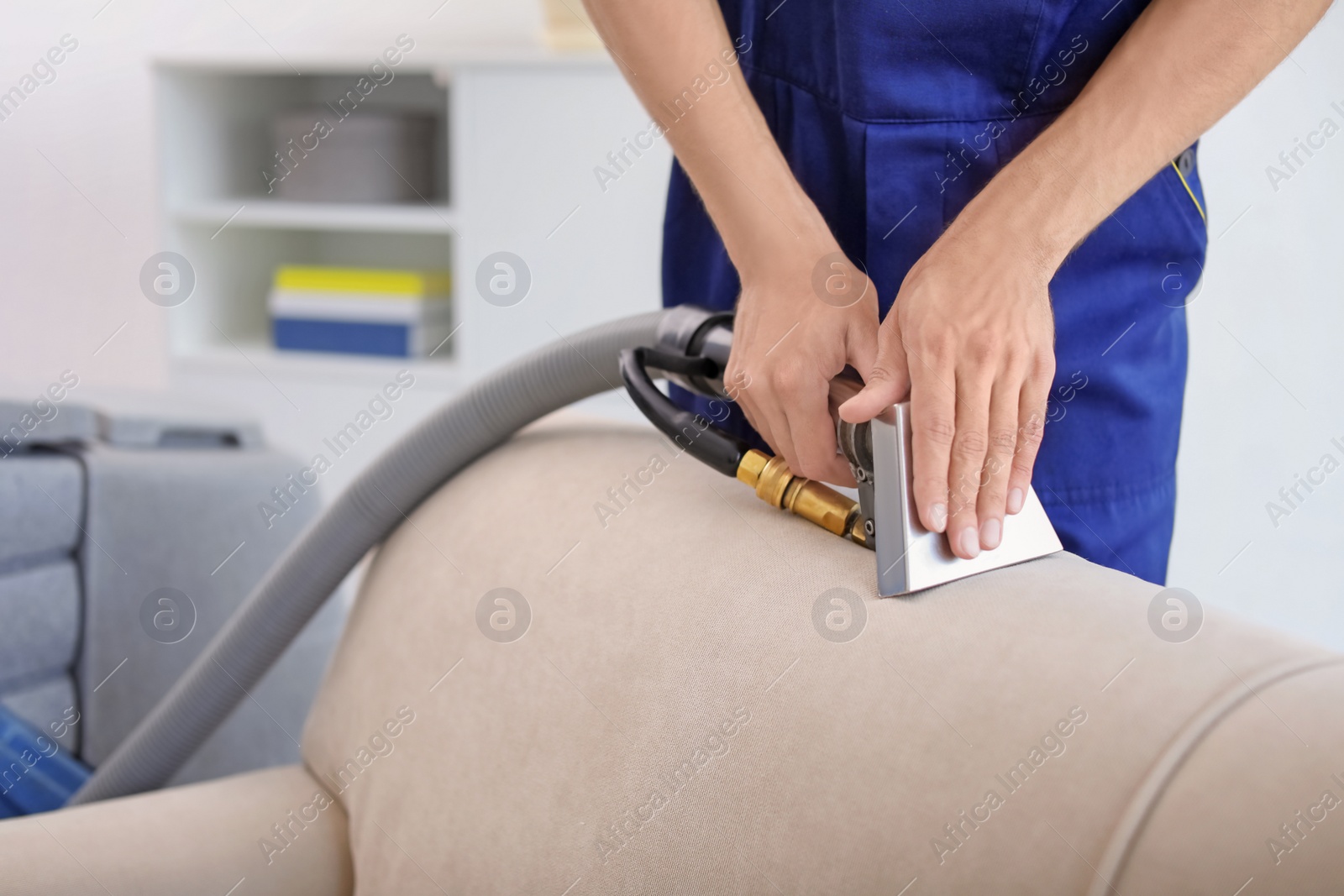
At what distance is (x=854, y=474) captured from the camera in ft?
2.06

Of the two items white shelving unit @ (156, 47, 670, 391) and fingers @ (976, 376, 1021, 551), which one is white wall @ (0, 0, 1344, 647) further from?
fingers @ (976, 376, 1021, 551)

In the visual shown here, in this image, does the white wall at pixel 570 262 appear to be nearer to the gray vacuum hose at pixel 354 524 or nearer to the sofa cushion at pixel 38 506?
the sofa cushion at pixel 38 506

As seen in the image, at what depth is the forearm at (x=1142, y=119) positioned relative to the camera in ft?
1.94

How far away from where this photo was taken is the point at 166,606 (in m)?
1.32

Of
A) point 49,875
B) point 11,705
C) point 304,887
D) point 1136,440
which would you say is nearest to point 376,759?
point 304,887

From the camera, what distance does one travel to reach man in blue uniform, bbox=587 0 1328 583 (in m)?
0.58

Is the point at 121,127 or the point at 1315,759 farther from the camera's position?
the point at 121,127

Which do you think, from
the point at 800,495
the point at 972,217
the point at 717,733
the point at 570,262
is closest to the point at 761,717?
the point at 717,733

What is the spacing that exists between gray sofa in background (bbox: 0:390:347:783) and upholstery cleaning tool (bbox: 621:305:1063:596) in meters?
0.72

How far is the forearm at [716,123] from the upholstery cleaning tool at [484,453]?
0.08m

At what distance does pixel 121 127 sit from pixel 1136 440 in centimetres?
275

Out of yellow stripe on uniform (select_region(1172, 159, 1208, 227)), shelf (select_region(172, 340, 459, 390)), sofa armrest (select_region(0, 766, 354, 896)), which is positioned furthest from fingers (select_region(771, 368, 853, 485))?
shelf (select_region(172, 340, 459, 390))

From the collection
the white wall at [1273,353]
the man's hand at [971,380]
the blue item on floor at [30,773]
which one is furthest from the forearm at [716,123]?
the white wall at [1273,353]

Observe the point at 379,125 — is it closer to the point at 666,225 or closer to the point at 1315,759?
the point at 666,225
